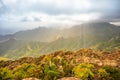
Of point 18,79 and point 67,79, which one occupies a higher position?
point 67,79

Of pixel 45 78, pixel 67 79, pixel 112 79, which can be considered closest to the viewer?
pixel 67 79

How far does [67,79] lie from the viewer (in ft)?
319

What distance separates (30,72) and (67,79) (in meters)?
103

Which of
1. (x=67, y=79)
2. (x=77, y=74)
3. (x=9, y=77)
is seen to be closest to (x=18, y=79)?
(x=9, y=77)

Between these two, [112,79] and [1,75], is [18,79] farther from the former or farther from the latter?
[112,79]

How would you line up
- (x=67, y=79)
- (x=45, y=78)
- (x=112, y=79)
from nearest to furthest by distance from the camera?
(x=67, y=79) → (x=45, y=78) → (x=112, y=79)

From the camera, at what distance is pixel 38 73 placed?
19525 centimetres

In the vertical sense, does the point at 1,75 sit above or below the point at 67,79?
below

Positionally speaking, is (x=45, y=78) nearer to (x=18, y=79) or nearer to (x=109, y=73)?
(x=18, y=79)

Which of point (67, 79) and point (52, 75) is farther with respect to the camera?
point (52, 75)

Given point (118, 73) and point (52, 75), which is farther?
point (118, 73)

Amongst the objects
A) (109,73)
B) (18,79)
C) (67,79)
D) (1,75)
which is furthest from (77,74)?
(67,79)

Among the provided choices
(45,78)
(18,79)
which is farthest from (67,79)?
(18,79)

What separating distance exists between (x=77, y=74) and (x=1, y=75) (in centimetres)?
5617
